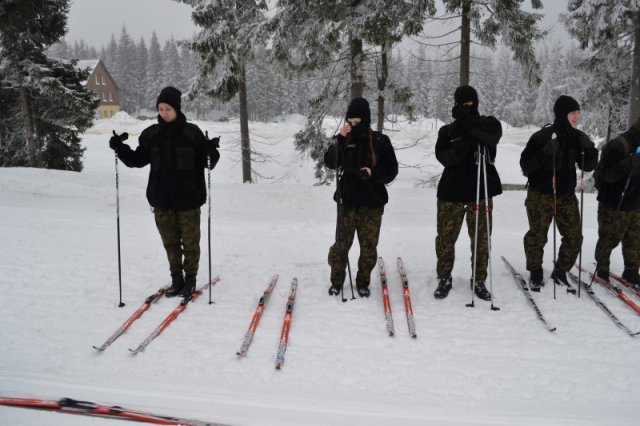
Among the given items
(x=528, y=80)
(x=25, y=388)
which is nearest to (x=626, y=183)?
(x=25, y=388)

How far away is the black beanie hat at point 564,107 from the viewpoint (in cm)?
516

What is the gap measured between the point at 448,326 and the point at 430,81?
77577mm

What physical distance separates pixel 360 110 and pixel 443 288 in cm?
246

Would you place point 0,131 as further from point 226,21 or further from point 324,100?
point 324,100

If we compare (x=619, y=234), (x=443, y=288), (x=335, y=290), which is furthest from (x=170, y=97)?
(x=619, y=234)

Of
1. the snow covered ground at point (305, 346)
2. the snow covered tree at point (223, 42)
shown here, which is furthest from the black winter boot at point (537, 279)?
the snow covered tree at point (223, 42)

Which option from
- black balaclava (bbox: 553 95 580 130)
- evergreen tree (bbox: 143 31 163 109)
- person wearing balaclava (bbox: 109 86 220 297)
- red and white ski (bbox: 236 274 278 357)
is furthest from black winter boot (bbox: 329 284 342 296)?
evergreen tree (bbox: 143 31 163 109)

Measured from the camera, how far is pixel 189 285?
5434 mm

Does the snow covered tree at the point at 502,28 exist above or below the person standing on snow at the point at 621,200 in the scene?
above

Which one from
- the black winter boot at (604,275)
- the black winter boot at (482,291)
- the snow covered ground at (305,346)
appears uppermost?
the black winter boot at (604,275)

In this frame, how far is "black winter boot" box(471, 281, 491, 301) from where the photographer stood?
5.37 m

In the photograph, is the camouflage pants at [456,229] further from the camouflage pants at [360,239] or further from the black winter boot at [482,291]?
the camouflage pants at [360,239]

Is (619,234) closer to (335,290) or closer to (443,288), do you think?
(443,288)

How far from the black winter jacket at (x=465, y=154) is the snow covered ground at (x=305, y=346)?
135cm
